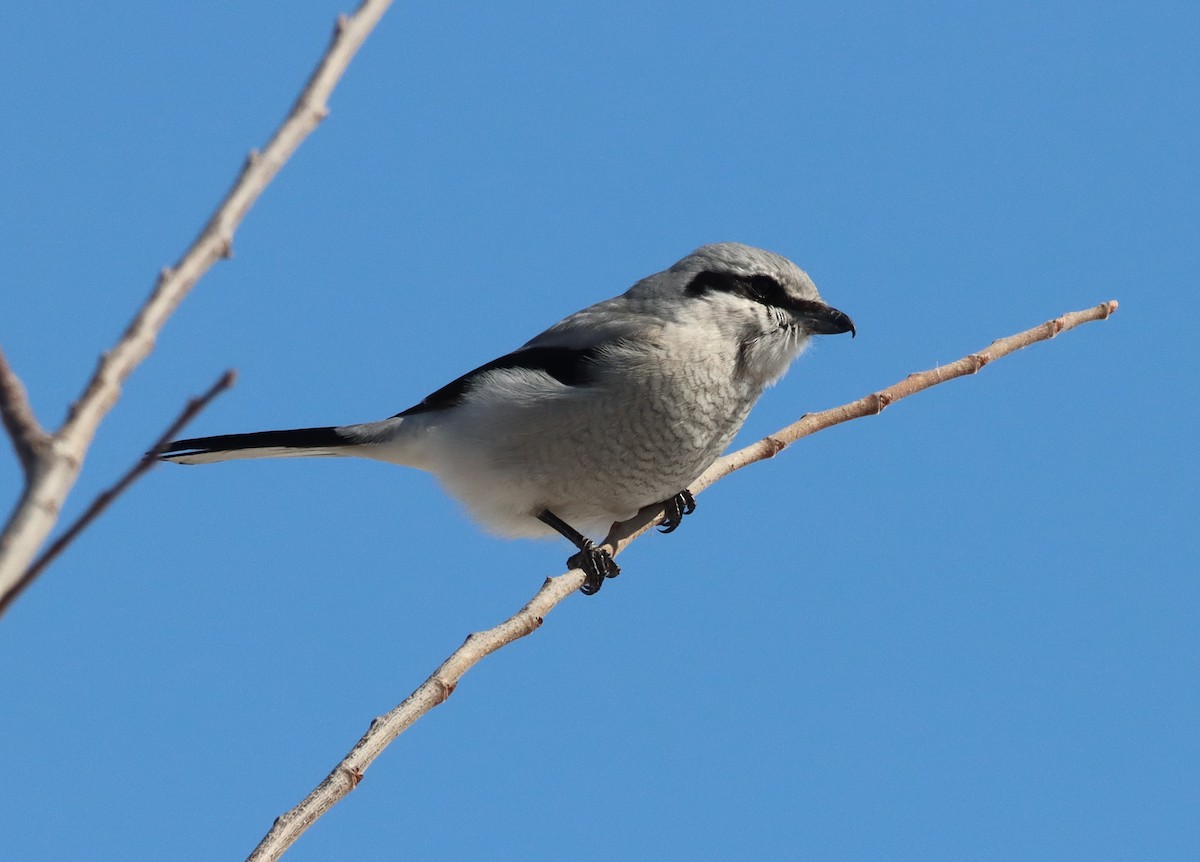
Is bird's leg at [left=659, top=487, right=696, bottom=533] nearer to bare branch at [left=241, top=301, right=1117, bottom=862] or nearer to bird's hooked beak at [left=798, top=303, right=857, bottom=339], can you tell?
bare branch at [left=241, top=301, right=1117, bottom=862]

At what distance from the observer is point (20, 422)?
645 mm

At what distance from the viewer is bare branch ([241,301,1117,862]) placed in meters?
1.57

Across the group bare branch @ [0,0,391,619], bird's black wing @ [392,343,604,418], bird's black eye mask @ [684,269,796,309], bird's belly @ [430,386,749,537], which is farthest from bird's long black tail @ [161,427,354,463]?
bare branch @ [0,0,391,619]

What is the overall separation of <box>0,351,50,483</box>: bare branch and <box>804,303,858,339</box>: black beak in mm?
3316

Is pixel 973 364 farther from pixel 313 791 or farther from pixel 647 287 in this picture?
pixel 313 791

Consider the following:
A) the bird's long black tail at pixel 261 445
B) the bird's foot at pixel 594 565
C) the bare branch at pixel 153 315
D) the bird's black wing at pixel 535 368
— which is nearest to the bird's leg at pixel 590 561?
the bird's foot at pixel 594 565

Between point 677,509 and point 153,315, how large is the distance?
133 inches

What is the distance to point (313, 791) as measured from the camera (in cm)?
158

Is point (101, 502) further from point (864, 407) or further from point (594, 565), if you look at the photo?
point (594, 565)

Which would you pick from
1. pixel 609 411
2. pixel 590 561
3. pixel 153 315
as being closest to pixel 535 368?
pixel 609 411

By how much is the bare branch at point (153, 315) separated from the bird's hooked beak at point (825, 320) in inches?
122

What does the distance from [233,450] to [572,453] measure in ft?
3.64

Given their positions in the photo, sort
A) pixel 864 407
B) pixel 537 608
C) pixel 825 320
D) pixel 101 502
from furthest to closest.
Answer: pixel 825 320, pixel 864 407, pixel 537 608, pixel 101 502

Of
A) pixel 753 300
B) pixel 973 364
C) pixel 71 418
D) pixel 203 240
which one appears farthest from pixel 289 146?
pixel 753 300
